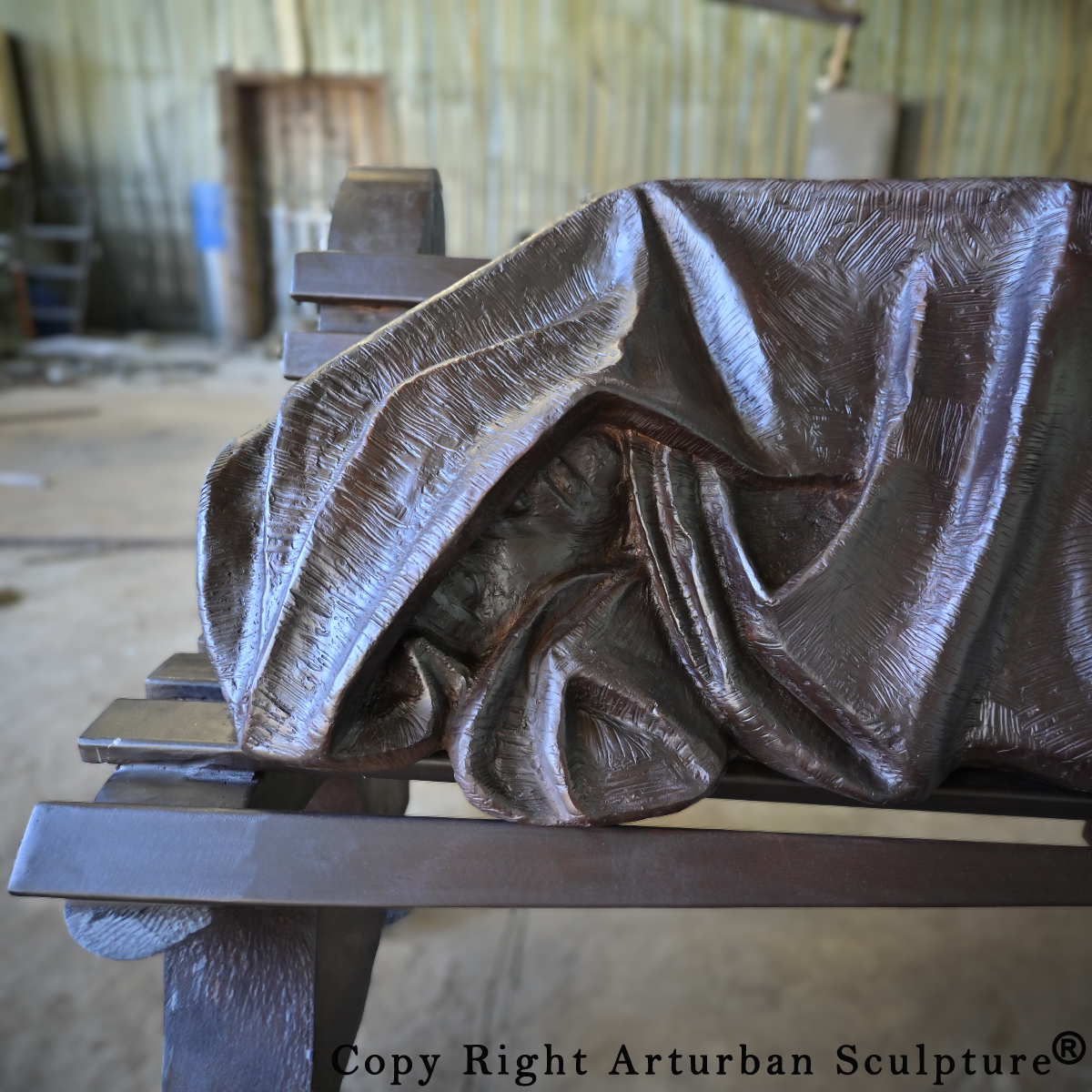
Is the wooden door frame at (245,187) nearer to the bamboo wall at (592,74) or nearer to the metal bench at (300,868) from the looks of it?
the bamboo wall at (592,74)

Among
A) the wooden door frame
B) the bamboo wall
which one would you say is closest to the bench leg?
the bamboo wall

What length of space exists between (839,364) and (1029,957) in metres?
1.24

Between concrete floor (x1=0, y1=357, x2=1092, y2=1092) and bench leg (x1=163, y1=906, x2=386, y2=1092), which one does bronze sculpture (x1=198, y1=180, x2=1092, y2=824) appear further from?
concrete floor (x1=0, y1=357, x2=1092, y2=1092)

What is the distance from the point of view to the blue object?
307 inches

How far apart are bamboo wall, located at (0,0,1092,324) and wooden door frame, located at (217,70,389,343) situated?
0.12m

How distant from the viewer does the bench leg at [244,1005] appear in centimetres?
104

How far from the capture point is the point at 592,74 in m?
7.03

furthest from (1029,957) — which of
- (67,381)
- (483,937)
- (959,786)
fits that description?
(67,381)

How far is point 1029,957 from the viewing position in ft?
5.34

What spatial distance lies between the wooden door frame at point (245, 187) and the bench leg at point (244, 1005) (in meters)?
7.38

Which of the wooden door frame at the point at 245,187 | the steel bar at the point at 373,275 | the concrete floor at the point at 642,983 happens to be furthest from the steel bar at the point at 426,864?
the wooden door frame at the point at 245,187

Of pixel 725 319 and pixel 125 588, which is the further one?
pixel 125 588

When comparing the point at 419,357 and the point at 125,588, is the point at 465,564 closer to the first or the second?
the point at 419,357

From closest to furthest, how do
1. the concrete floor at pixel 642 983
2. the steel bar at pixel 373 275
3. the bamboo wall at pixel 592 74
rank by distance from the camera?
the steel bar at pixel 373 275
the concrete floor at pixel 642 983
the bamboo wall at pixel 592 74
